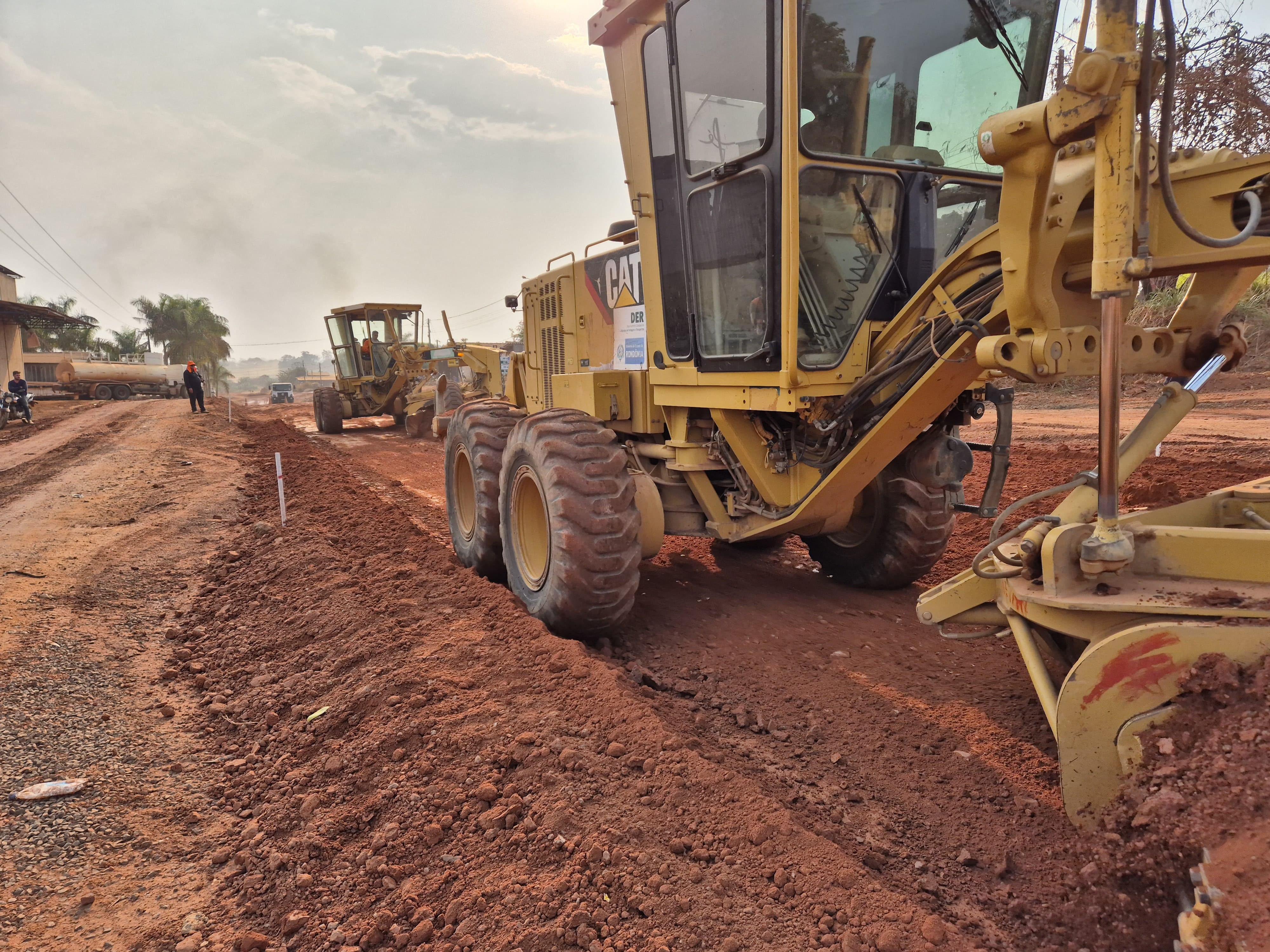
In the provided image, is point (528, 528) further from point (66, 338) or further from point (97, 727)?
point (66, 338)

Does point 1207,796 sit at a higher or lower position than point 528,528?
lower

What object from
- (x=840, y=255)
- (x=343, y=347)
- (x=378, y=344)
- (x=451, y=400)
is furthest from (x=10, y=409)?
(x=840, y=255)

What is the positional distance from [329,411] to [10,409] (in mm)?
11828

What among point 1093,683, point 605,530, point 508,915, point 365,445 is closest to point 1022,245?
point 1093,683

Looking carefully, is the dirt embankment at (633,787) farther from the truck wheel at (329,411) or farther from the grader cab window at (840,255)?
the truck wheel at (329,411)

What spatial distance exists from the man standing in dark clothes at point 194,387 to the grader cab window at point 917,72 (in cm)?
2591

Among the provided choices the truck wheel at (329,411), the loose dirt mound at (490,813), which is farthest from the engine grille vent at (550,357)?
the truck wheel at (329,411)

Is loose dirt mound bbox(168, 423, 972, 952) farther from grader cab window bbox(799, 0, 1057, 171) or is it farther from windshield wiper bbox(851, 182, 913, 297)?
grader cab window bbox(799, 0, 1057, 171)

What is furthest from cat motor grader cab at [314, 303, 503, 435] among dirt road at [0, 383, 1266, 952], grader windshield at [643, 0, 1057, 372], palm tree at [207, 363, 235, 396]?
palm tree at [207, 363, 235, 396]

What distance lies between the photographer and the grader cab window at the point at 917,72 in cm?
357

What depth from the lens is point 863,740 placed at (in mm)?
3334

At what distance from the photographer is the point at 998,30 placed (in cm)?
386

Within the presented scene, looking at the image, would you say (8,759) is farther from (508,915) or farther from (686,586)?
(686,586)

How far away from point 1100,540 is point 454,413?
4.59 metres
